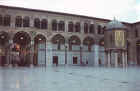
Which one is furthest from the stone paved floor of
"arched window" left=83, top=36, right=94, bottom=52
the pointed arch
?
"arched window" left=83, top=36, right=94, bottom=52

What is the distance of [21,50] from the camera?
37.8m

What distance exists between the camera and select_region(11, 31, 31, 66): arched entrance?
34144mm

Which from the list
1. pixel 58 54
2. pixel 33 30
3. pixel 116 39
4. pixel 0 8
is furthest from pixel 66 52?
pixel 0 8

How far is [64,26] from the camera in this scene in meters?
34.2

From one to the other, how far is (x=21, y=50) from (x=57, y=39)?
9463 mm

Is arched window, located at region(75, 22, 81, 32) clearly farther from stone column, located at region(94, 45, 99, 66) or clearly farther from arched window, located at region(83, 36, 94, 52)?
stone column, located at region(94, 45, 99, 66)

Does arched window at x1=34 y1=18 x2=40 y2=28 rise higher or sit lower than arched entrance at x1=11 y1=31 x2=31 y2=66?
higher

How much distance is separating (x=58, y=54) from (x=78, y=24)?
784cm

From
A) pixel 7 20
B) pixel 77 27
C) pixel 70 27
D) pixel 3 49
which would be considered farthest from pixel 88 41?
pixel 3 49

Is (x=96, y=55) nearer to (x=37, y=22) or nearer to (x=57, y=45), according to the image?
(x=57, y=45)

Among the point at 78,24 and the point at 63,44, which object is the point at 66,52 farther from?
the point at 78,24

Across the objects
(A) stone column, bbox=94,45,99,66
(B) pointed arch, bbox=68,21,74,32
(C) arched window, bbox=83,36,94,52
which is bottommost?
(A) stone column, bbox=94,45,99,66

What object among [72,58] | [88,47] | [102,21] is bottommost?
[72,58]

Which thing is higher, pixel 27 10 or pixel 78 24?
pixel 27 10
